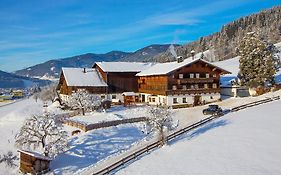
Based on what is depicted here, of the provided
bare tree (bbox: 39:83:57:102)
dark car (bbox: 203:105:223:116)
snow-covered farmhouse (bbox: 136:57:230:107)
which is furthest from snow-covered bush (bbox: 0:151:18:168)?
bare tree (bbox: 39:83:57:102)

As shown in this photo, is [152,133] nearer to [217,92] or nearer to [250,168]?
[250,168]

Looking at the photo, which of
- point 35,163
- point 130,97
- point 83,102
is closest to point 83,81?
point 130,97

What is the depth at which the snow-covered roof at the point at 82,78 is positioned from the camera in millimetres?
67188

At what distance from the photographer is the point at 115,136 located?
140 ft

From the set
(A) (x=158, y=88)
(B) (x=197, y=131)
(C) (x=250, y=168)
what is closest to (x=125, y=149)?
(B) (x=197, y=131)

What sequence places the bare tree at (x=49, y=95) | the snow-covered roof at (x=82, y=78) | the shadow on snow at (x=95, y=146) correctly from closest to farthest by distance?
the shadow on snow at (x=95, y=146) < the snow-covered roof at (x=82, y=78) < the bare tree at (x=49, y=95)

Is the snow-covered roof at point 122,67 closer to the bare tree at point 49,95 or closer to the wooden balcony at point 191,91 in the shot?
the wooden balcony at point 191,91

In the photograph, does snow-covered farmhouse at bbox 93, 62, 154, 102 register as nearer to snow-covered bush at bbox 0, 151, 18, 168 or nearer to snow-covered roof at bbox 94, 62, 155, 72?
snow-covered roof at bbox 94, 62, 155, 72

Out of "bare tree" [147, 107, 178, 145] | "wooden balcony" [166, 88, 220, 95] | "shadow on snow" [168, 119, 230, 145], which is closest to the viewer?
"bare tree" [147, 107, 178, 145]

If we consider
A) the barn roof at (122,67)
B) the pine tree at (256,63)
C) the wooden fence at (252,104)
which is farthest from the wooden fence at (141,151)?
the barn roof at (122,67)

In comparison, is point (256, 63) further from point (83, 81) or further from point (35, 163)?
point (35, 163)

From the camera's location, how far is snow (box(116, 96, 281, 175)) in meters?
27.6

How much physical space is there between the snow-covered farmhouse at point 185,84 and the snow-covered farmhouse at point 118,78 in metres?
8.03

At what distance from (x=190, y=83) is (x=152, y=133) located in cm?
2075
